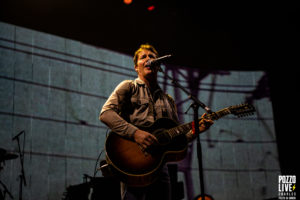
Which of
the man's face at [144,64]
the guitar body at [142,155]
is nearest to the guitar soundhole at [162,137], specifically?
the guitar body at [142,155]

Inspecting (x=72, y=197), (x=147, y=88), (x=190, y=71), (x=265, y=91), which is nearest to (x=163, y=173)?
(x=147, y=88)

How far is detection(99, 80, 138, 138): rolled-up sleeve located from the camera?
226 centimetres

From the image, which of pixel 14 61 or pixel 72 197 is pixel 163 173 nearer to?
pixel 72 197

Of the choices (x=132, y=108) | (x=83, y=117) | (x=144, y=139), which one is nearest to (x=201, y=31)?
(x=83, y=117)

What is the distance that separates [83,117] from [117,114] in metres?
2.21

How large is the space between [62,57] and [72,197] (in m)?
2.10

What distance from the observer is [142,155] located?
2270 mm

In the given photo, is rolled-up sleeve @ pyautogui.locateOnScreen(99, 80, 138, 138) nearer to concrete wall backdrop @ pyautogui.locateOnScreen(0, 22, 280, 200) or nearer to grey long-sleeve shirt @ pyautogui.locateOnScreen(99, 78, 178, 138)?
grey long-sleeve shirt @ pyautogui.locateOnScreen(99, 78, 178, 138)

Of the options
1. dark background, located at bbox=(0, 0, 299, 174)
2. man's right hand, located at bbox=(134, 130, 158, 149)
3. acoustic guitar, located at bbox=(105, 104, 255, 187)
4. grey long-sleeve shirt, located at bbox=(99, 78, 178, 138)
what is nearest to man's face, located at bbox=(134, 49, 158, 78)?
grey long-sleeve shirt, located at bbox=(99, 78, 178, 138)

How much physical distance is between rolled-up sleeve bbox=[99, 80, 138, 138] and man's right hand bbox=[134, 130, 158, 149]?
0.04 meters

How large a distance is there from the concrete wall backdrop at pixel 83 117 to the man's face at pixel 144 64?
194 cm

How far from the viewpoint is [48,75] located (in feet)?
14.1

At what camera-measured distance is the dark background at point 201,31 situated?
4.79 metres

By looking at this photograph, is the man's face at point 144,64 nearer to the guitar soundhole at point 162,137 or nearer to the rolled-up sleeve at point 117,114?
the rolled-up sleeve at point 117,114
